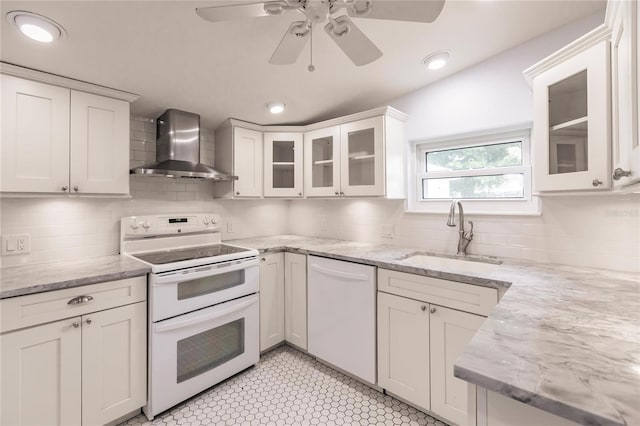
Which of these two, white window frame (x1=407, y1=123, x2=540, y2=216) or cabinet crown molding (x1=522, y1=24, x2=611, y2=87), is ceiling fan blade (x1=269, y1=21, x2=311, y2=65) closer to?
cabinet crown molding (x1=522, y1=24, x2=611, y2=87)

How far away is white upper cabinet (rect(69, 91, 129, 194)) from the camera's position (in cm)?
183

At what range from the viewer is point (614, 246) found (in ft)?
5.33

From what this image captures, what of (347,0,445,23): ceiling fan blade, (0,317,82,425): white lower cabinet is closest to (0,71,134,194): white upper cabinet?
(0,317,82,425): white lower cabinet

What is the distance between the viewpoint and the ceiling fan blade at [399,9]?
1.03m

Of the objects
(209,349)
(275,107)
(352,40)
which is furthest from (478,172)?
(209,349)

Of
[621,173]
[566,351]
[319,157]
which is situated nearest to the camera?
[566,351]

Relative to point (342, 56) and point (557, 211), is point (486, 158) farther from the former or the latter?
point (342, 56)

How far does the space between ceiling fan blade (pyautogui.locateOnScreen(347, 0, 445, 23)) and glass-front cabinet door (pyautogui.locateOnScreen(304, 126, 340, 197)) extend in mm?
1480

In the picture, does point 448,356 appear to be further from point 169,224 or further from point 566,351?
point 169,224

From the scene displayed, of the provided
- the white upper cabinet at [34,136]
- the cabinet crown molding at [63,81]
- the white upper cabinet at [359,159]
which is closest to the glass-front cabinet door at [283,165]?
the white upper cabinet at [359,159]

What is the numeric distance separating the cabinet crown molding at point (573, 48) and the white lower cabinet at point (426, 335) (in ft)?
4.12

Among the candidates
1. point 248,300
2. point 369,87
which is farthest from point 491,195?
point 248,300

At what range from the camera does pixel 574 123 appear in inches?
56.4

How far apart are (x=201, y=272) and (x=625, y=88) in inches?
89.7
